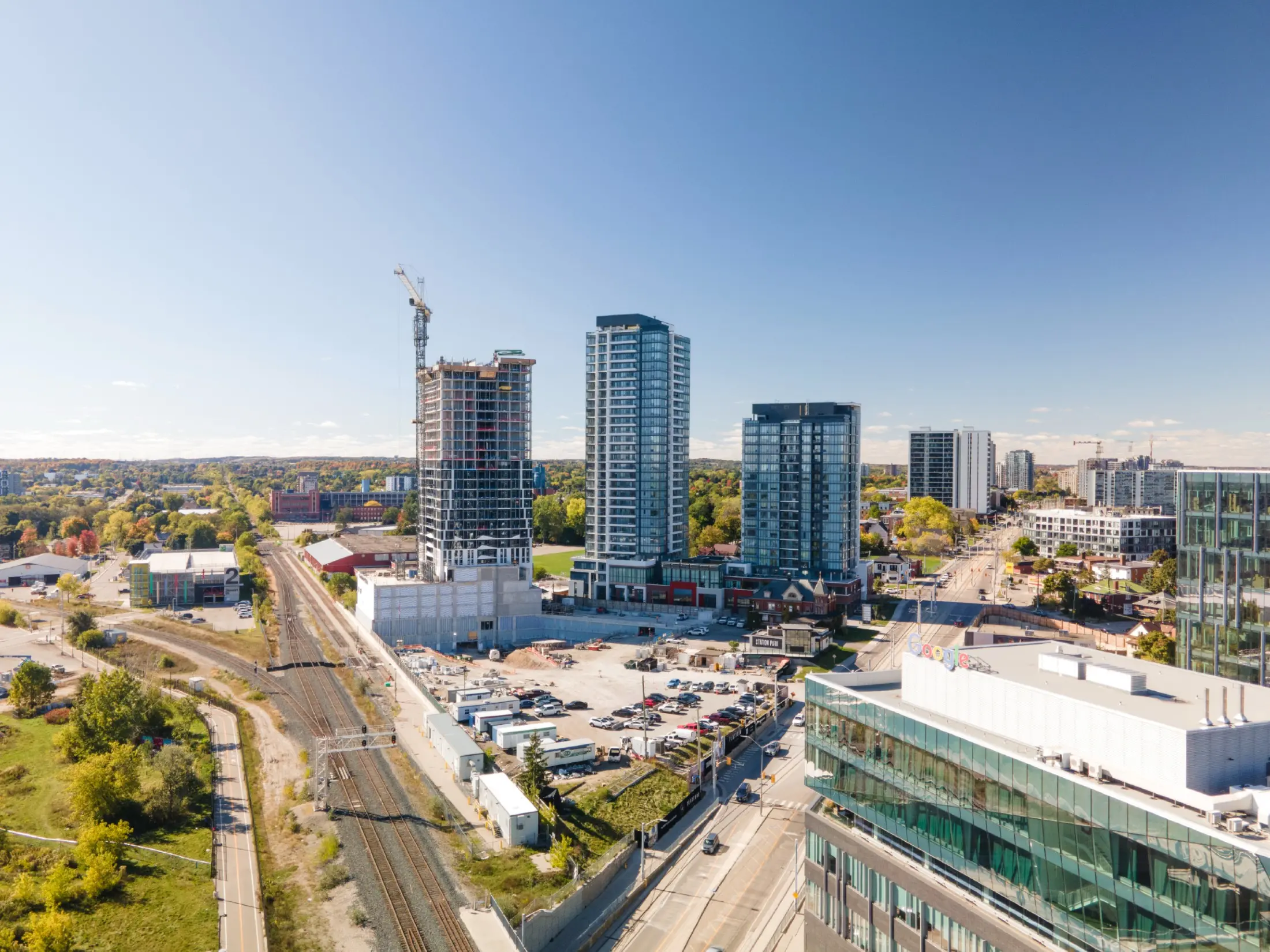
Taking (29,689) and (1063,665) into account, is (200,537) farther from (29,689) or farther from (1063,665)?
(1063,665)

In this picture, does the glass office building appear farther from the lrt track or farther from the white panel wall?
the lrt track

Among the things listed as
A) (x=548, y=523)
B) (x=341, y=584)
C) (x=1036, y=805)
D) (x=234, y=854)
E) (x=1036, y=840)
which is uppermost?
(x=548, y=523)

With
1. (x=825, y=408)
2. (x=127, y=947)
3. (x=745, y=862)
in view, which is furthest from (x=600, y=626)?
(x=127, y=947)

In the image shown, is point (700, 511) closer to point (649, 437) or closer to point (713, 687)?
point (649, 437)

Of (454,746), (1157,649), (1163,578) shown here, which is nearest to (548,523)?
(1163,578)

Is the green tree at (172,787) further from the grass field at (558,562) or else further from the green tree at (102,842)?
the grass field at (558,562)

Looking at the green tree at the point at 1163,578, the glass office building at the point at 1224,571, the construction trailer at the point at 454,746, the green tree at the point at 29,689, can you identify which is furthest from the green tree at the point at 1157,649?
the green tree at the point at 29,689

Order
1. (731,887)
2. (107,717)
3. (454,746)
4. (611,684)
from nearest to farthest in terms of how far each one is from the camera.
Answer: (731,887) < (454,746) < (107,717) < (611,684)

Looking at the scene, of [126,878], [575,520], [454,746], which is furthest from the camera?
[575,520]
